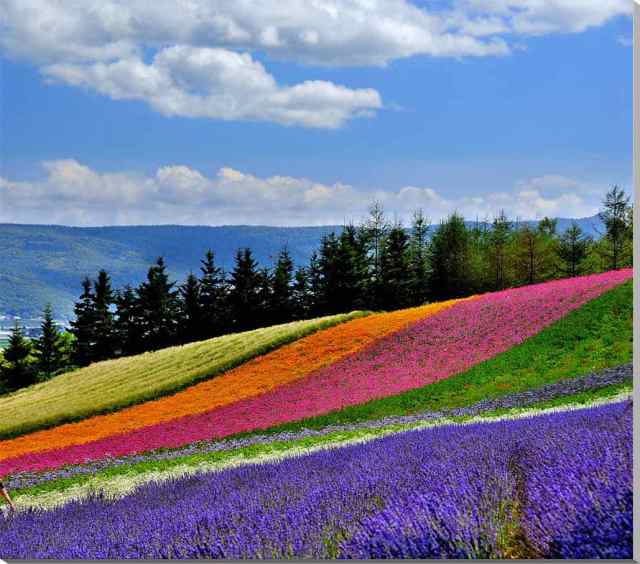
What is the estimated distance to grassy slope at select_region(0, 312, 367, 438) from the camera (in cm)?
2228

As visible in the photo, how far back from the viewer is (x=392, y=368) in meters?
22.5

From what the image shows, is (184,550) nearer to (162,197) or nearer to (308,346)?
(162,197)

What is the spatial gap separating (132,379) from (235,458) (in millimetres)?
15793

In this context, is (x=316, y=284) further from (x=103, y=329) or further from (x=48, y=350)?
(x=48, y=350)

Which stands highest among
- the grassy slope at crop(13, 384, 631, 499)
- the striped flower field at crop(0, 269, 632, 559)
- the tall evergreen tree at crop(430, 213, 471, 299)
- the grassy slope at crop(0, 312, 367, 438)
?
the tall evergreen tree at crop(430, 213, 471, 299)

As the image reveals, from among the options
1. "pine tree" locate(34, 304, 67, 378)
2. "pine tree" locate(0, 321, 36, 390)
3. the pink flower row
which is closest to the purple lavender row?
the pink flower row

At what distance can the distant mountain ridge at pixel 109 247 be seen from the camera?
17.4 m

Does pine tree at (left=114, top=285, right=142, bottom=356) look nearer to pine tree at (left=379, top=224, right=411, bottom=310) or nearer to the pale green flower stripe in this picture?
pine tree at (left=379, top=224, right=411, bottom=310)

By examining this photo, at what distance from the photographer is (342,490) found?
531cm

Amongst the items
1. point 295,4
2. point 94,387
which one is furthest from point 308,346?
point 295,4

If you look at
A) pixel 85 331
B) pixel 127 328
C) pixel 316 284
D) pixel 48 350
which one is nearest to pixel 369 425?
pixel 316 284

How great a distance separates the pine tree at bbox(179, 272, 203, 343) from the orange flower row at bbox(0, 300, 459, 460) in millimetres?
19838

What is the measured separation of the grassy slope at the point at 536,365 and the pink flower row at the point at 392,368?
798mm

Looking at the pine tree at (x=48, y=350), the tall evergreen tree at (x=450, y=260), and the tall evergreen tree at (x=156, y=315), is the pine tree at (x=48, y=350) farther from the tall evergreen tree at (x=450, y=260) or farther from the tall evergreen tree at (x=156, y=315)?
the tall evergreen tree at (x=450, y=260)
